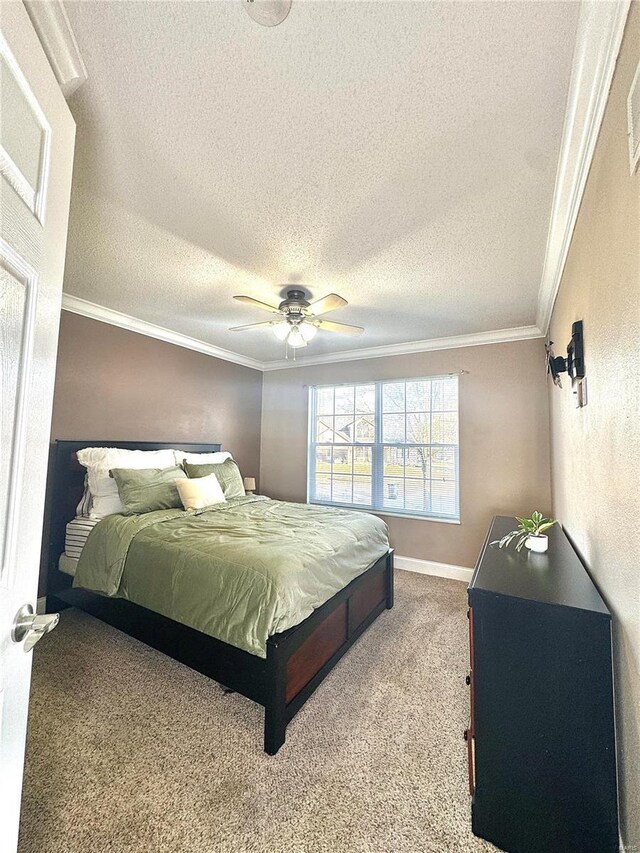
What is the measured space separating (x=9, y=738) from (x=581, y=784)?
5.31 ft

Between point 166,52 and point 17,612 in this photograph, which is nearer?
point 17,612

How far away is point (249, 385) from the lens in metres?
5.15

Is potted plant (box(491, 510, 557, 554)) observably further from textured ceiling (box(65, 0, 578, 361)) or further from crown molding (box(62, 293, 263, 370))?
crown molding (box(62, 293, 263, 370))

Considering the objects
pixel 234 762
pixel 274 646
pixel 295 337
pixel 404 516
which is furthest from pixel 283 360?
pixel 234 762

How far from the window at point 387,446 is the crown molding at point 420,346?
1.18 ft

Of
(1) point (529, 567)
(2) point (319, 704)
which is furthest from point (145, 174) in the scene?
(2) point (319, 704)

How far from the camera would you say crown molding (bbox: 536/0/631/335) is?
38.1 inches

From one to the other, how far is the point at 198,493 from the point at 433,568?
8.83ft

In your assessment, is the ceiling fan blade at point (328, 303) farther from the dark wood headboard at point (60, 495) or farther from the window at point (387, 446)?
the dark wood headboard at point (60, 495)

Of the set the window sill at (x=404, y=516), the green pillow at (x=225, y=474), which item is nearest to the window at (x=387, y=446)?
the window sill at (x=404, y=516)

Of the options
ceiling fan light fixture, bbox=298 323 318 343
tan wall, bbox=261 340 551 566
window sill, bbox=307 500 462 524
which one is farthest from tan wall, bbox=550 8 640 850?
window sill, bbox=307 500 462 524

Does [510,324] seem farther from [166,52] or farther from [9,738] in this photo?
[9,738]

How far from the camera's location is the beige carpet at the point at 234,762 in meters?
1.28

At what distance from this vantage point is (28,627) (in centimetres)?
74
